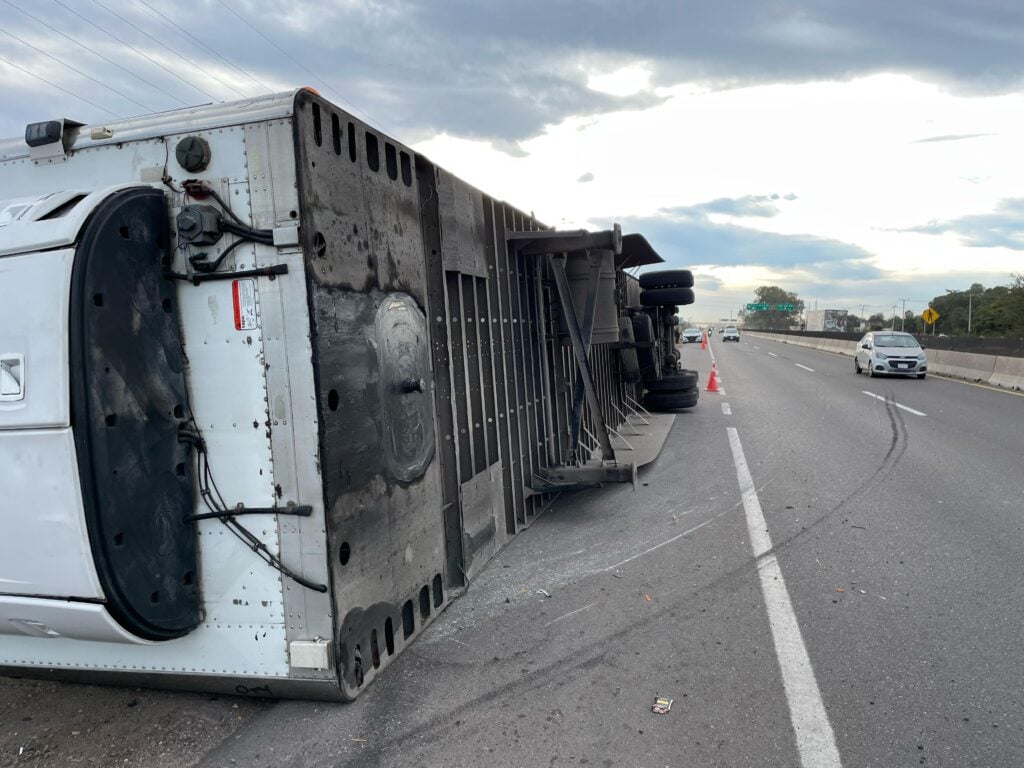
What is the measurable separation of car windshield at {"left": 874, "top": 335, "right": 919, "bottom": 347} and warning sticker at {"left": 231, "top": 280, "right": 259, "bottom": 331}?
877 inches

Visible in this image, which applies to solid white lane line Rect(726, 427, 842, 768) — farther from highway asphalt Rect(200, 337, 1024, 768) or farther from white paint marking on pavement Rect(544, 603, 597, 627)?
white paint marking on pavement Rect(544, 603, 597, 627)

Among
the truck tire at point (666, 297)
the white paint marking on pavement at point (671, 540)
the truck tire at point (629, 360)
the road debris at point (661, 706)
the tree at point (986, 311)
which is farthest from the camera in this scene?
the tree at point (986, 311)

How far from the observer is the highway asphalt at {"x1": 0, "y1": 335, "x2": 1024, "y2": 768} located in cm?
305

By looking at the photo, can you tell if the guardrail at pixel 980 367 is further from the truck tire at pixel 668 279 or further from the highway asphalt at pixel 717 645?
the highway asphalt at pixel 717 645

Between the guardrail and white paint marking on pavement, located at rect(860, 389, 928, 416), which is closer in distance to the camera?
white paint marking on pavement, located at rect(860, 389, 928, 416)

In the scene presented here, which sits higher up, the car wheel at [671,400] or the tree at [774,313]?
the tree at [774,313]

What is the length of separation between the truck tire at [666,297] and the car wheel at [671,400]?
193cm

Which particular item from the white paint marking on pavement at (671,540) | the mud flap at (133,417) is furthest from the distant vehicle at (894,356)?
the mud flap at (133,417)

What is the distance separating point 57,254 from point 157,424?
849 mm

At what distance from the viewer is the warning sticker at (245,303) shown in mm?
3307

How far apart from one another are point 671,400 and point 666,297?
7.35ft

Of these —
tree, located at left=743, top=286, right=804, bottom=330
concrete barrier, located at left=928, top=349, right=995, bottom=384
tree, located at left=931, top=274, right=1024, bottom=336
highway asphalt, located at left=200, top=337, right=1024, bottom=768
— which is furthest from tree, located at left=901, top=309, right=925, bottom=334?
highway asphalt, located at left=200, top=337, right=1024, bottom=768

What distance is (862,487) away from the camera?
24.2 feet

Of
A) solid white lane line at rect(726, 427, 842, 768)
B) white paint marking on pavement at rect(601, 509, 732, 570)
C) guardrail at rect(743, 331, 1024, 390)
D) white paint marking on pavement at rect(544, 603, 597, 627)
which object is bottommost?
solid white lane line at rect(726, 427, 842, 768)
